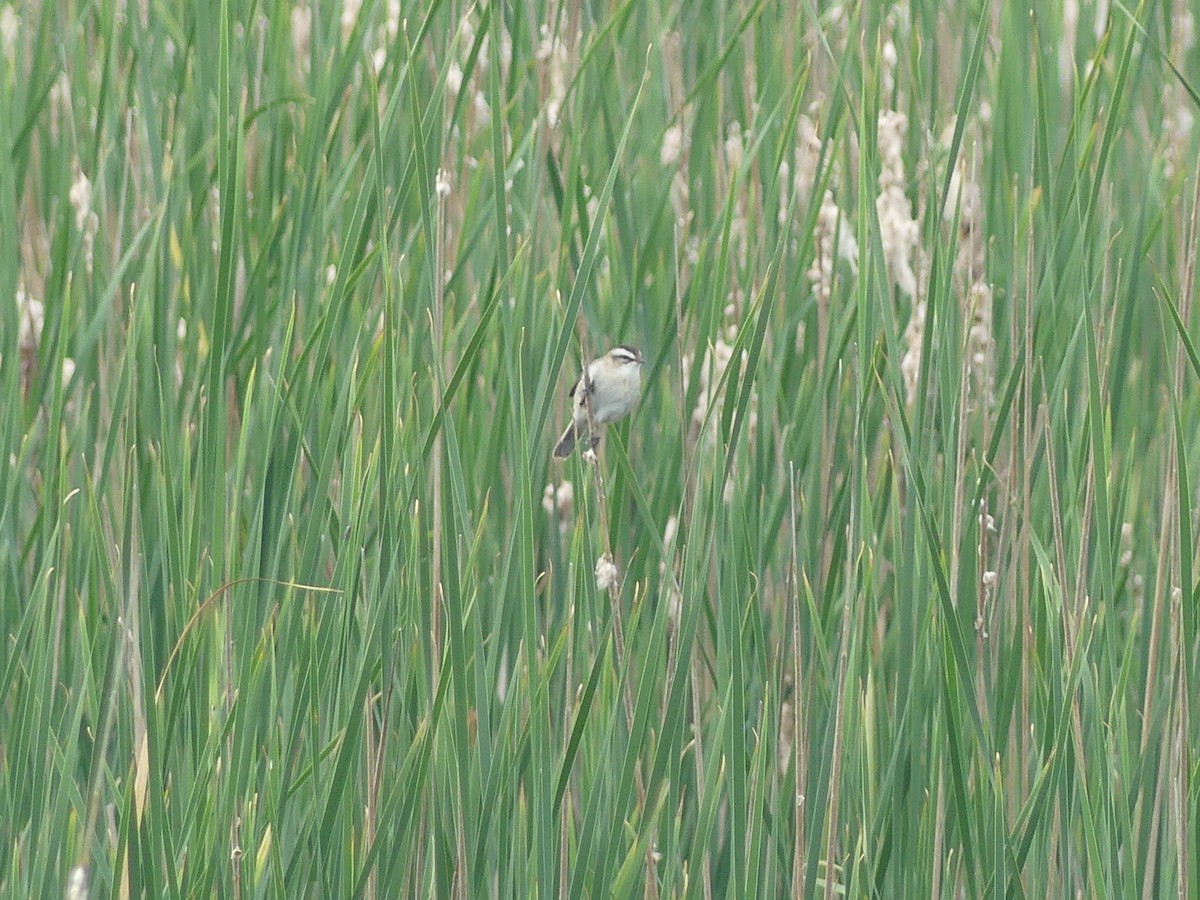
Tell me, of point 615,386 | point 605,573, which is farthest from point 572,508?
point 605,573

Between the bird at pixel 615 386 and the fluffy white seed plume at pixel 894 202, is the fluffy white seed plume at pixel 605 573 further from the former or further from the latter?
the fluffy white seed plume at pixel 894 202

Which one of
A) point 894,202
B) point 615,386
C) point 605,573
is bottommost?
point 605,573

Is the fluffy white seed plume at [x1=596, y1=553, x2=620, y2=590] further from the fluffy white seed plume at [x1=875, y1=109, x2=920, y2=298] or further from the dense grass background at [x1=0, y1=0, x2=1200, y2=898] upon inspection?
the fluffy white seed plume at [x1=875, y1=109, x2=920, y2=298]

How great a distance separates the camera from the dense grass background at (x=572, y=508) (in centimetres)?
127

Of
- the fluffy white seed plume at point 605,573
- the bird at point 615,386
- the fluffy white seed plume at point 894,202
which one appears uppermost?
the fluffy white seed plume at point 894,202

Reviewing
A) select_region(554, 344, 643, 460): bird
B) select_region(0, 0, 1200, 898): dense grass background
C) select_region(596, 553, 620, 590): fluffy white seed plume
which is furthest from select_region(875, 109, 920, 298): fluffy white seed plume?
select_region(596, 553, 620, 590): fluffy white seed plume

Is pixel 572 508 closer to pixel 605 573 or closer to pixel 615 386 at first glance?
pixel 615 386

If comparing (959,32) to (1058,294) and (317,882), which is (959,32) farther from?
(317,882)

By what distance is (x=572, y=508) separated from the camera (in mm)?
1911

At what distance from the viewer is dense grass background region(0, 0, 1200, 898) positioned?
50.2 inches

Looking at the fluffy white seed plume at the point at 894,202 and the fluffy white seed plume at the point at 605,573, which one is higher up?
the fluffy white seed plume at the point at 894,202

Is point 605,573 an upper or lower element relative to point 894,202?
lower

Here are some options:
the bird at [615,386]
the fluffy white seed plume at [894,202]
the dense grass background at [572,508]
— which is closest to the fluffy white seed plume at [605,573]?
the dense grass background at [572,508]

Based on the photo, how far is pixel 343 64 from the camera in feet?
5.73
